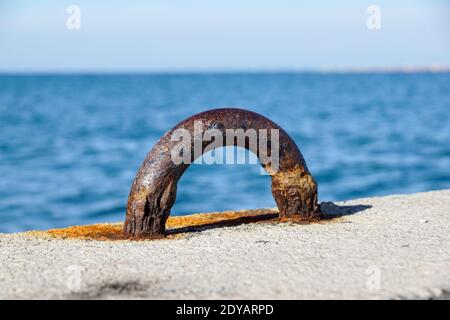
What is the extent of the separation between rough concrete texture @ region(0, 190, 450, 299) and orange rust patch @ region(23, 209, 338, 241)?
0.14m

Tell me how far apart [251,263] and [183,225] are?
1.48 metres

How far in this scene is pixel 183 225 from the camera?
5684 mm

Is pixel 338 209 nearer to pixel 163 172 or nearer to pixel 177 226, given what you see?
pixel 177 226

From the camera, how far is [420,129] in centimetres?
2802

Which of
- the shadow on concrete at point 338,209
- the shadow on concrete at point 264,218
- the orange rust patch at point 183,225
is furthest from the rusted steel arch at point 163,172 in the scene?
the shadow on concrete at point 338,209

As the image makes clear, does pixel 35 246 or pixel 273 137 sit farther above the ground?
pixel 273 137

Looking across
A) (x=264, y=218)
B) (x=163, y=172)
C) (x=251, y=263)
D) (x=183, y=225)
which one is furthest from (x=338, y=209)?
(x=251, y=263)

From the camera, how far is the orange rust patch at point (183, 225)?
5.28m

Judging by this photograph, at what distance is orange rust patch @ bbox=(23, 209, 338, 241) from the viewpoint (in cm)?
528

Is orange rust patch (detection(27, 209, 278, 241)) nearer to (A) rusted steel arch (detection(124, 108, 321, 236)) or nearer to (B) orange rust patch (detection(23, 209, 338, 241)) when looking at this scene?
(B) orange rust patch (detection(23, 209, 338, 241))

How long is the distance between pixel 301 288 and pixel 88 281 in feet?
3.83

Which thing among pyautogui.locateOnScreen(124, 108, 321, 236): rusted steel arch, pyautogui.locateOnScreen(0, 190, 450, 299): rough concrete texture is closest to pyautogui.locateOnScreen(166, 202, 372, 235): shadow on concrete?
pyautogui.locateOnScreen(0, 190, 450, 299): rough concrete texture
